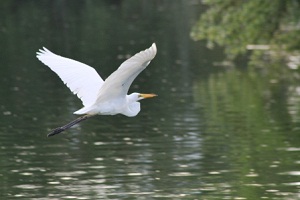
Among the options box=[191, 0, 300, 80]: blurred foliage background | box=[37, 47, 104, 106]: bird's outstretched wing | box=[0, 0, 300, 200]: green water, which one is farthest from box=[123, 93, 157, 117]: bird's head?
box=[191, 0, 300, 80]: blurred foliage background

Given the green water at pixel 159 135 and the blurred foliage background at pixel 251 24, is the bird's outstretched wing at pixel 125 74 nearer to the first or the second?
the green water at pixel 159 135

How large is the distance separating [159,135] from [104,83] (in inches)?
364

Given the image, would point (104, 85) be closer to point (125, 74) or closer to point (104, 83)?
point (104, 83)

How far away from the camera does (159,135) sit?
2227 centimetres

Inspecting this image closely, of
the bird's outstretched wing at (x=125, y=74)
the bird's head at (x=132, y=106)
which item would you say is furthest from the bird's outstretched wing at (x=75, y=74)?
the bird's outstretched wing at (x=125, y=74)

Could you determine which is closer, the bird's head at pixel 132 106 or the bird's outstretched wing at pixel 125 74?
the bird's outstretched wing at pixel 125 74

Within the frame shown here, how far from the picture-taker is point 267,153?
778 inches

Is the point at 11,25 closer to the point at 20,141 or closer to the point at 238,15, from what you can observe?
the point at 238,15

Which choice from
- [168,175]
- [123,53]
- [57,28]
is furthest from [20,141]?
[57,28]

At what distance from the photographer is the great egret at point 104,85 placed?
39.5ft

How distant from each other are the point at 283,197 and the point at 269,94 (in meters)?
13.7

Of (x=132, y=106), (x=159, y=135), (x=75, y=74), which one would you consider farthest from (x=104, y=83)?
(x=159, y=135)

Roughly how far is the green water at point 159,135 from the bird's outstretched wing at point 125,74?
2.59 m

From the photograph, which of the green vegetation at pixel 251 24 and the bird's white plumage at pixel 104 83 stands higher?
the green vegetation at pixel 251 24
